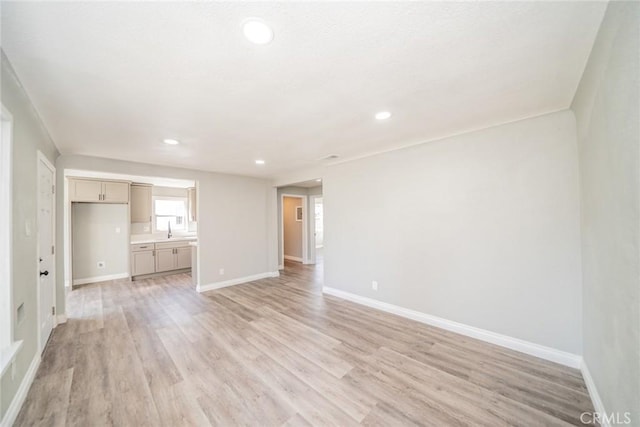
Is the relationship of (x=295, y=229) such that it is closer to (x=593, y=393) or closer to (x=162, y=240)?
(x=162, y=240)

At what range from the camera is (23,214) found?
1.90 m

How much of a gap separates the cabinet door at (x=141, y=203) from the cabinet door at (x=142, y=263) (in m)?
0.84

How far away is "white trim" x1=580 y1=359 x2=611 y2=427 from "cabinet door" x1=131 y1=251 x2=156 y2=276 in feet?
23.2

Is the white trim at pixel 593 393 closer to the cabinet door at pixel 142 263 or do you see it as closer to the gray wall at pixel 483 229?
the gray wall at pixel 483 229

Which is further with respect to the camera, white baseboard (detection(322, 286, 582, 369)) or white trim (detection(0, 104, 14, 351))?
white baseboard (detection(322, 286, 582, 369))

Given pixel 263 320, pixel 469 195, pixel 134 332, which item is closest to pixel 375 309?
pixel 263 320

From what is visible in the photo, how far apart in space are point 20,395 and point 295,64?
3.13 m

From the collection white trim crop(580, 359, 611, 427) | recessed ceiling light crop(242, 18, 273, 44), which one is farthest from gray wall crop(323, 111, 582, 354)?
recessed ceiling light crop(242, 18, 273, 44)

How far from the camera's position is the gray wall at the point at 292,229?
7613 millimetres

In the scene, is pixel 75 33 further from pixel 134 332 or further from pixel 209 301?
pixel 209 301

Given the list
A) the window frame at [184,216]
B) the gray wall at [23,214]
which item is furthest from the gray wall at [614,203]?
the window frame at [184,216]

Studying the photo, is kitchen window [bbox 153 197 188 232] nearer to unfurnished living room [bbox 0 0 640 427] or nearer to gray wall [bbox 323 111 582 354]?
unfurnished living room [bbox 0 0 640 427]

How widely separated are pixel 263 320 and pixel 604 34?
12.8ft

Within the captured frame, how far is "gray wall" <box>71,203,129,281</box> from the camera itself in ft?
16.7
